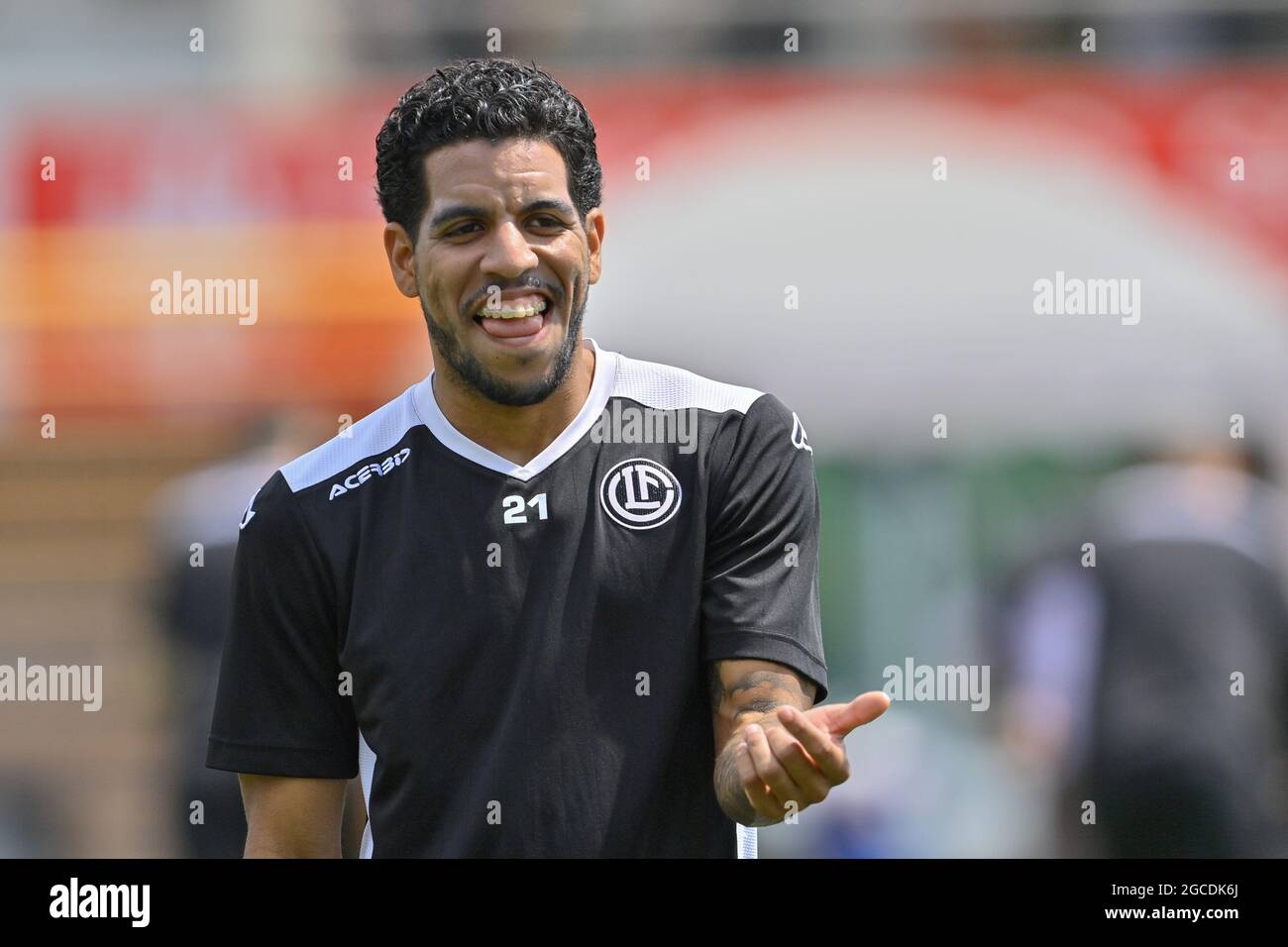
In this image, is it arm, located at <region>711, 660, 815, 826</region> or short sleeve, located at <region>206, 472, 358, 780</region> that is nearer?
arm, located at <region>711, 660, 815, 826</region>

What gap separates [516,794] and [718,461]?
646 mm

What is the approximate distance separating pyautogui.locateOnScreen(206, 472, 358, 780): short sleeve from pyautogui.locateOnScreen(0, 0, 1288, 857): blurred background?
203 inches

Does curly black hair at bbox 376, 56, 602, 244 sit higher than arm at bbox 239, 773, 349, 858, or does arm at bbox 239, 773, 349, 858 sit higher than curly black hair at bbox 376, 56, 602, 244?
curly black hair at bbox 376, 56, 602, 244

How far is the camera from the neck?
2.68 m

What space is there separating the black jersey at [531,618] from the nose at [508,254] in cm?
28

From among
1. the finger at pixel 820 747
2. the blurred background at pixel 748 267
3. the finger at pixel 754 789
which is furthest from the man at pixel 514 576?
→ the blurred background at pixel 748 267

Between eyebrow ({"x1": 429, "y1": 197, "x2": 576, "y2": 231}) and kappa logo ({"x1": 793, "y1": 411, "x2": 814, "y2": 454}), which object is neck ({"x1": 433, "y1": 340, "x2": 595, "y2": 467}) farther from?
kappa logo ({"x1": 793, "y1": 411, "x2": 814, "y2": 454})

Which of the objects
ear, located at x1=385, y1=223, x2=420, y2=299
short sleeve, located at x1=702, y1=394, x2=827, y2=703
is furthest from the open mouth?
short sleeve, located at x1=702, y1=394, x2=827, y2=703

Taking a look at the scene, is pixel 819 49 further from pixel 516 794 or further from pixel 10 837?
pixel 516 794

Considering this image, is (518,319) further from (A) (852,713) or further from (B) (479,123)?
(A) (852,713)

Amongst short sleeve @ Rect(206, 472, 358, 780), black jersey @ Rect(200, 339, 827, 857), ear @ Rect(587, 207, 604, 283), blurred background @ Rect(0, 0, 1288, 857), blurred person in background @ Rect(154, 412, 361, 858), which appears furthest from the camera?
blurred background @ Rect(0, 0, 1288, 857)

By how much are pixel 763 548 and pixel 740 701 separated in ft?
0.91

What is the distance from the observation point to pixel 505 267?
260cm

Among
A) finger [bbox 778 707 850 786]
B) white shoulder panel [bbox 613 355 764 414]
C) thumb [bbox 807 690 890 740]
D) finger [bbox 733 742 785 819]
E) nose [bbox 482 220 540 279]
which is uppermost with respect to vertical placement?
nose [bbox 482 220 540 279]
